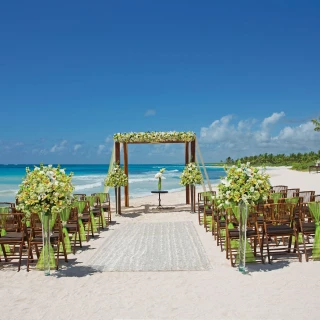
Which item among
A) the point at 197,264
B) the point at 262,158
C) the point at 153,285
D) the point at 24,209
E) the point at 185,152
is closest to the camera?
the point at 153,285

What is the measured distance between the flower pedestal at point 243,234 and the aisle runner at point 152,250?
60 centimetres

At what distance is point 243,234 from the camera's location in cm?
616

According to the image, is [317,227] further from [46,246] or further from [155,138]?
[155,138]

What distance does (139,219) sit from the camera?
42.4 ft

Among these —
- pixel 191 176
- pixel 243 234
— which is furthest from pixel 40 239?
pixel 191 176

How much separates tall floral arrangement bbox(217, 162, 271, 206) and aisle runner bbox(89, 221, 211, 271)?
1.36 m

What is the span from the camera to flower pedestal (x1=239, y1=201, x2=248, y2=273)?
5.93 meters

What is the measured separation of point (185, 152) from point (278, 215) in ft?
28.9

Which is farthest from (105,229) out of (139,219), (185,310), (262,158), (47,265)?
(262,158)

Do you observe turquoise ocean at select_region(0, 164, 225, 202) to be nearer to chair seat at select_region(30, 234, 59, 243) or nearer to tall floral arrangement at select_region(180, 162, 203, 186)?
chair seat at select_region(30, 234, 59, 243)

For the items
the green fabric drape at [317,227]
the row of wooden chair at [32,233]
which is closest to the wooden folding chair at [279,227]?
the green fabric drape at [317,227]

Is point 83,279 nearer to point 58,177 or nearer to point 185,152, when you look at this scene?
point 58,177

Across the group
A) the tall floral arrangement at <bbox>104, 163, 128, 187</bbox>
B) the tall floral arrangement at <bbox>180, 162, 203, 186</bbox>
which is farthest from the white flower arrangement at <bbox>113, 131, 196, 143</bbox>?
the tall floral arrangement at <bbox>104, 163, 128, 187</bbox>

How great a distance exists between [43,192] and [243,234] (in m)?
3.26
